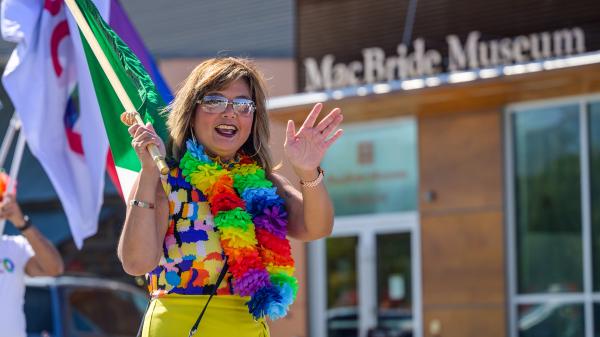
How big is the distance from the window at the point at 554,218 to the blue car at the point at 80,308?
4.26 m

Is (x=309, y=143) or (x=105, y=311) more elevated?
(x=309, y=143)

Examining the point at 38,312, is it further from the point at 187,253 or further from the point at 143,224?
the point at 143,224

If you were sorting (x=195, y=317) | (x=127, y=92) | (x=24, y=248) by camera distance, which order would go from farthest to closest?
(x=24, y=248) < (x=127, y=92) < (x=195, y=317)

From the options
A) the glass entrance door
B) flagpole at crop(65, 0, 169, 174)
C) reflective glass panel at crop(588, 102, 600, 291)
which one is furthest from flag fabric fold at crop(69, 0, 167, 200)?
the glass entrance door

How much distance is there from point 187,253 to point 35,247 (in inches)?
111

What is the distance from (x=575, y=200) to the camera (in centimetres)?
1143

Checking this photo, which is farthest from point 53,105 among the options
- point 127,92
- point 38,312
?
point 38,312

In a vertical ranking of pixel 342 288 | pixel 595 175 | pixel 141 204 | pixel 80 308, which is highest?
pixel 595 175

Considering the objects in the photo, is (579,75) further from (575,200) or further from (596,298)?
(596,298)

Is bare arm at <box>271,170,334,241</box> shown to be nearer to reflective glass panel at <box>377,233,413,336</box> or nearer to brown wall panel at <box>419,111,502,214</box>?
brown wall panel at <box>419,111,502,214</box>

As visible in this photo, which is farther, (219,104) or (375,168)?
(375,168)

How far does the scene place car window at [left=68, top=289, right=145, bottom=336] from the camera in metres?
9.43

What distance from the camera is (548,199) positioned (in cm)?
1170

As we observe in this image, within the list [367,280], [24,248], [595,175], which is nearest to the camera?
[24,248]
